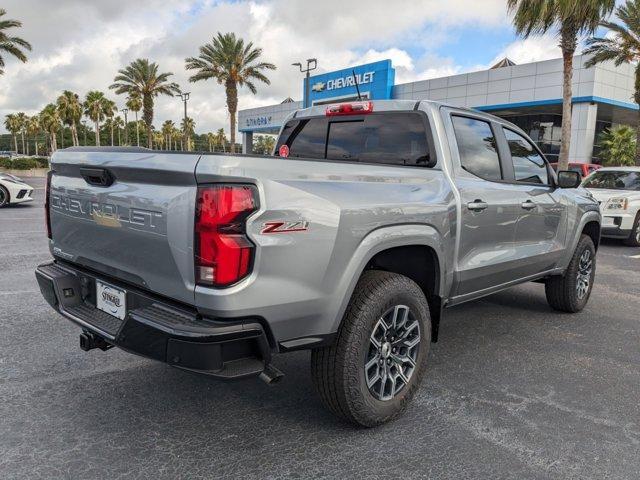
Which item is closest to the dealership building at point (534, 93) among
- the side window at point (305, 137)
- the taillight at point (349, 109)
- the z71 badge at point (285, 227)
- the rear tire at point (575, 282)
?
the rear tire at point (575, 282)

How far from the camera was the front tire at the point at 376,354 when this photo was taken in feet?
8.54

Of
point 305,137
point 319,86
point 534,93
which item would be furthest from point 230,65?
point 305,137

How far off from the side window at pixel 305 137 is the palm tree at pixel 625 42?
20.0m

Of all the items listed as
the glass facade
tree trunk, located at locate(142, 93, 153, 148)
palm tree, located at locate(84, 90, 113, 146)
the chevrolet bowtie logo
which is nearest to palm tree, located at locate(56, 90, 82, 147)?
palm tree, located at locate(84, 90, 113, 146)

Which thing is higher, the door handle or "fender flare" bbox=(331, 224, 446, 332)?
the door handle

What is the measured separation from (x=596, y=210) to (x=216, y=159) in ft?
15.1

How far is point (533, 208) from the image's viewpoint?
4168mm

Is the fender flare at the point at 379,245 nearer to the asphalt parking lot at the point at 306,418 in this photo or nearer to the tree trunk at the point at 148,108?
the asphalt parking lot at the point at 306,418

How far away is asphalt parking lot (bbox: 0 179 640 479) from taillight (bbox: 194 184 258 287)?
0.88 meters

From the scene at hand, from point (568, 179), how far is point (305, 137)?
2.32 meters

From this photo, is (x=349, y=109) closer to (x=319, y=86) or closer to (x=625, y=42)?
(x=625, y=42)

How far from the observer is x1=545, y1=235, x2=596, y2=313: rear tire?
5057 millimetres

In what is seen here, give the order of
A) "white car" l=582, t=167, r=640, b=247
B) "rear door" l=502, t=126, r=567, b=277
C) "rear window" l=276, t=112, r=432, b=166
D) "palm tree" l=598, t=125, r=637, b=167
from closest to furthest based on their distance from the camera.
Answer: "rear window" l=276, t=112, r=432, b=166 → "rear door" l=502, t=126, r=567, b=277 → "white car" l=582, t=167, r=640, b=247 → "palm tree" l=598, t=125, r=637, b=167

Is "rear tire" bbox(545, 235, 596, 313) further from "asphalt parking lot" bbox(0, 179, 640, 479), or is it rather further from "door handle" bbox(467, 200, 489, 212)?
"door handle" bbox(467, 200, 489, 212)
